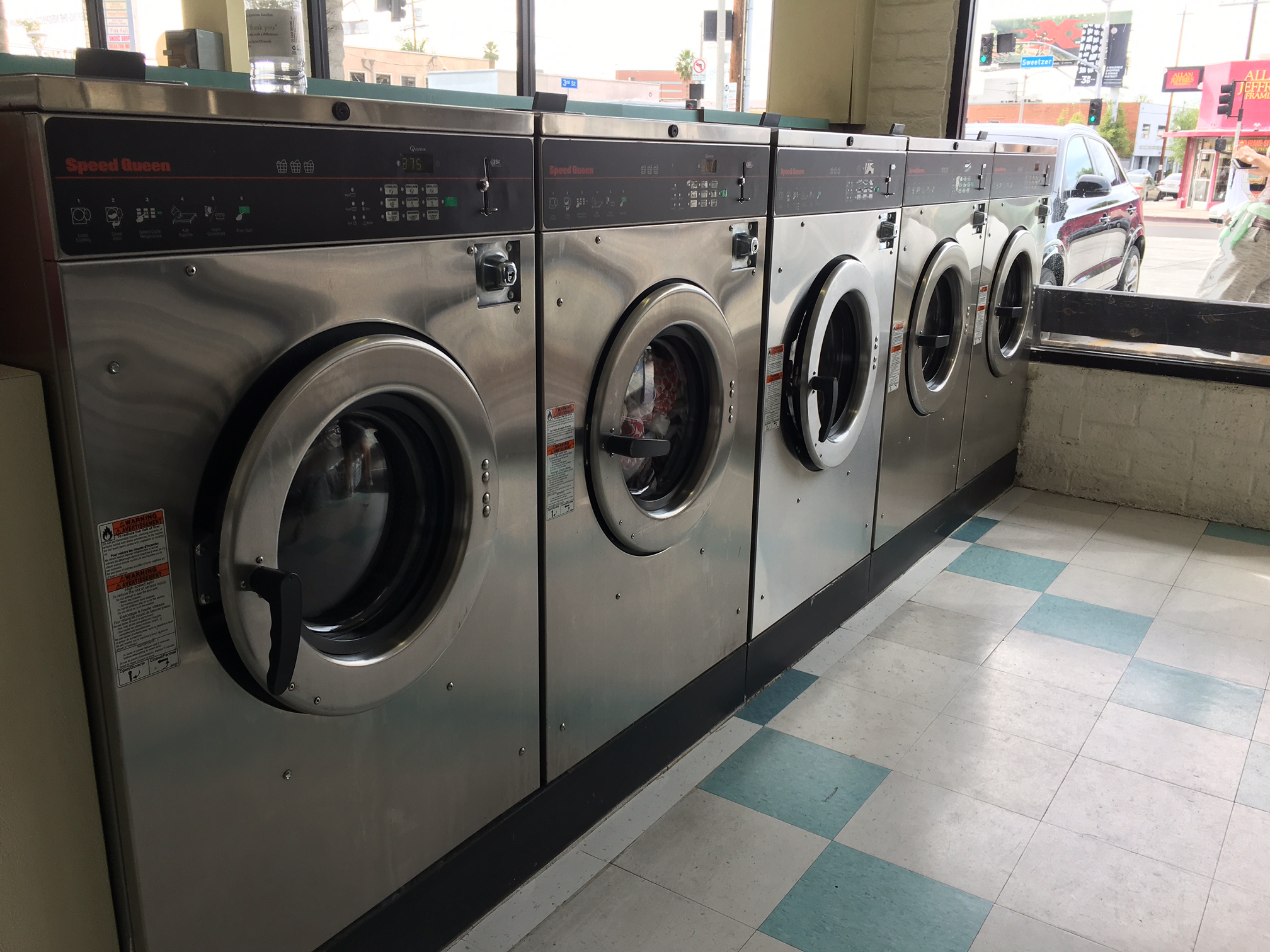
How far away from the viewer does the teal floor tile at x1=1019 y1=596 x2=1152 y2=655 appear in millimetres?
3148

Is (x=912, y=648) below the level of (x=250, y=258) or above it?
below

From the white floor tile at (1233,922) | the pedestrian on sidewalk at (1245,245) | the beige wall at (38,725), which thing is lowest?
the white floor tile at (1233,922)

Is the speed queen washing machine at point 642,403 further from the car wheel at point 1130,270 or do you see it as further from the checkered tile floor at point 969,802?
the car wheel at point 1130,270

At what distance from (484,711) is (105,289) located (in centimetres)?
98

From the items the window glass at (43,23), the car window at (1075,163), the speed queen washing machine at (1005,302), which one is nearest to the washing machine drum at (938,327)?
the speed queen washing machine at (1005,302)

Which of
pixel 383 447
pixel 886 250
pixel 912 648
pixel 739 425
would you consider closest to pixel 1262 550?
pixel 912 648

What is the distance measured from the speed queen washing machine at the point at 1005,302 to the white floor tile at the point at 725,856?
7.23 ft

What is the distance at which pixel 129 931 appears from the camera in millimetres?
1286

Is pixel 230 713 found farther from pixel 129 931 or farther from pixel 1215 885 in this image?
pixel 1215 885

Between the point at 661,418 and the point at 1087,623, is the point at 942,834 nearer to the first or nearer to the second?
the point at 661,418

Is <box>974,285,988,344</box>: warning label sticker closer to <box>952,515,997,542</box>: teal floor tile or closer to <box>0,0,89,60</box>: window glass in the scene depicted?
<box>952,515,997,542</box>: teal floor tile

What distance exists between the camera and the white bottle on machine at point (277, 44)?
5.03ft

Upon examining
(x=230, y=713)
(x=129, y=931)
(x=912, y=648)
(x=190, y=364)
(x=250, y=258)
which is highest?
(x=250, y=258)

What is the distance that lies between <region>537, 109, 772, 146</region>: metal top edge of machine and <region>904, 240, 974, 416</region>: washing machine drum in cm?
115
